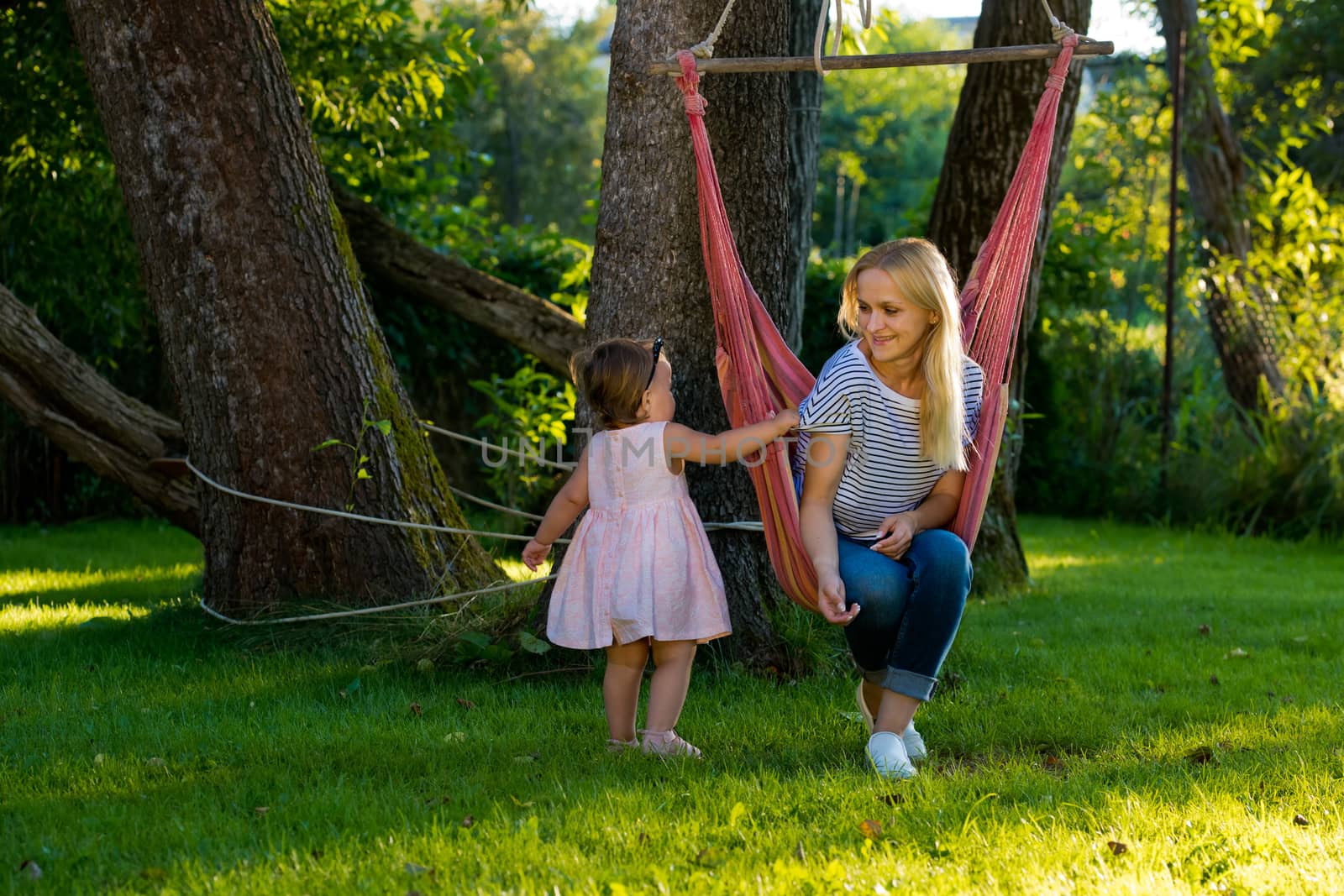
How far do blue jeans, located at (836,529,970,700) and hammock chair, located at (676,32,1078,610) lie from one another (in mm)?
175

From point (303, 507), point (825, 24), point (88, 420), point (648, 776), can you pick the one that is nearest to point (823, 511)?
point (648, 776)

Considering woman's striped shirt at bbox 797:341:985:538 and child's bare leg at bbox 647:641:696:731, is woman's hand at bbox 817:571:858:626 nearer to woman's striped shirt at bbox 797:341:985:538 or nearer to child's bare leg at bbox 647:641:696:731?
woman's striped shirt at bbox 797:341:985:538

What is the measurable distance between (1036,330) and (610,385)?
6.29 metres

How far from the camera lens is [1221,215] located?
8.55 m

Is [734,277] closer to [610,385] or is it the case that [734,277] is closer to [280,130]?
[610,385]

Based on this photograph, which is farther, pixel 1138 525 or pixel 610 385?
pixel 1138 525

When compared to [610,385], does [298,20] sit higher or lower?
higher

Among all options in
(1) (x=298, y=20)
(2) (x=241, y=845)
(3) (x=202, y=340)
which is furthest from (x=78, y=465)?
(2) (x=241, y=845)

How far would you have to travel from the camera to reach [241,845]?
2.25m

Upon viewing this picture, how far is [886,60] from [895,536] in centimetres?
97

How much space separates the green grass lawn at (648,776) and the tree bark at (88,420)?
583 mm

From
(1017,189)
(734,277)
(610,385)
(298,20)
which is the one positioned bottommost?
(610,385)

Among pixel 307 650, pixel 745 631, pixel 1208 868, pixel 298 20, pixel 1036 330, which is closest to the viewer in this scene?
pixel 1208 868

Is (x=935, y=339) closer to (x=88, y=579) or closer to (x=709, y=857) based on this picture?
(x=709, y=857)
